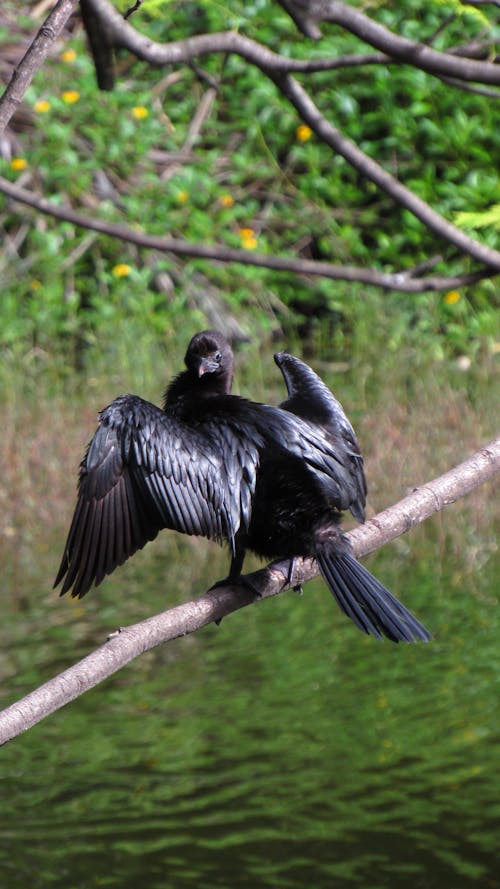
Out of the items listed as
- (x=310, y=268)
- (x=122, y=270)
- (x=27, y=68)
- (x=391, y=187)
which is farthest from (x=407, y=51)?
(x=122, y=270)

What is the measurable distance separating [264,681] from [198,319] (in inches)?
139

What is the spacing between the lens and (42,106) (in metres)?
7.98

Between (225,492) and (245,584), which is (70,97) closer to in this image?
(225,492)

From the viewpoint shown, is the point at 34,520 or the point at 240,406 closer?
the point at 240,406

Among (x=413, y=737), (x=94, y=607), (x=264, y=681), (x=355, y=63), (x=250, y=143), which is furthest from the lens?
(x=250, y=143)

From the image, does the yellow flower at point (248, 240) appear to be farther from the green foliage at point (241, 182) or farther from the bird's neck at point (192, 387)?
the bird's neck at point (192, 387)

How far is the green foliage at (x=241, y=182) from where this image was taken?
796 cm

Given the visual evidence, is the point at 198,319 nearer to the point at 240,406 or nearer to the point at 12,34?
the point at 12,34

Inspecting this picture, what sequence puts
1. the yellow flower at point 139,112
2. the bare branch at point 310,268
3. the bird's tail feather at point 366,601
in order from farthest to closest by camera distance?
the yellow flower at point 139,112 < the bare branch at point 310,268 < the bird's tail feather at point 366,601

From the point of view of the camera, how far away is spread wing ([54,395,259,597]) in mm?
2629

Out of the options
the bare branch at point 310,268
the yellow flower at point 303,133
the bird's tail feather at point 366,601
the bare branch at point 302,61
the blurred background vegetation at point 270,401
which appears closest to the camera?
the bird's tail feather at point 366,601

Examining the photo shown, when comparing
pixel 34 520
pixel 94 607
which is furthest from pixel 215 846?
pixel 34 520

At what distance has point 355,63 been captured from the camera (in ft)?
11.1

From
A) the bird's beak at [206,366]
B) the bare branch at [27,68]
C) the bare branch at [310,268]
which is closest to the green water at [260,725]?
the bird's beak at [206,366]
